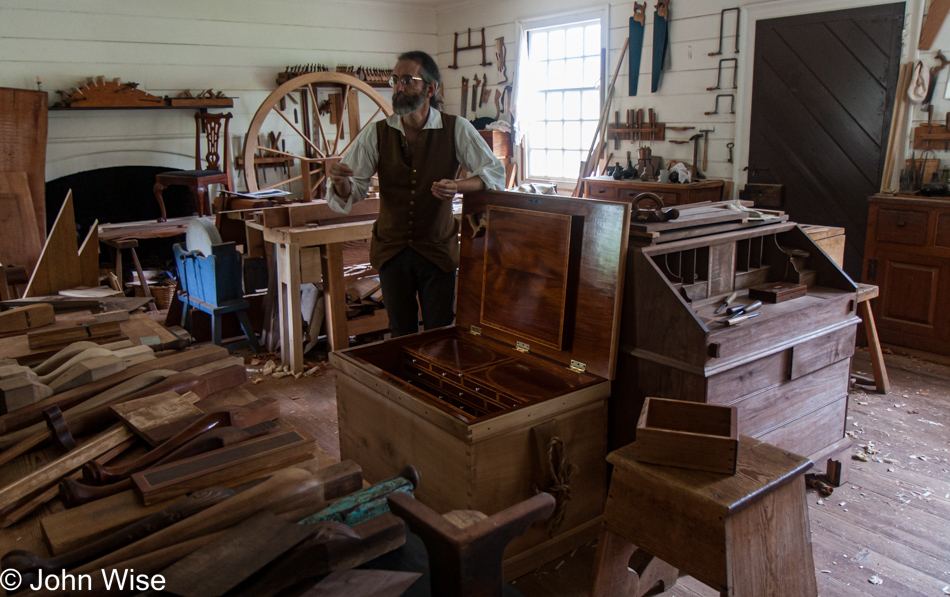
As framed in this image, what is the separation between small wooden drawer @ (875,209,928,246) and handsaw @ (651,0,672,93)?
244 cm

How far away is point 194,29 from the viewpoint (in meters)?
6.73

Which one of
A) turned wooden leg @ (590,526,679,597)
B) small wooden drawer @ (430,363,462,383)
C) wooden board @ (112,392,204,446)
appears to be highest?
wooden board @ (112,392,204,446)

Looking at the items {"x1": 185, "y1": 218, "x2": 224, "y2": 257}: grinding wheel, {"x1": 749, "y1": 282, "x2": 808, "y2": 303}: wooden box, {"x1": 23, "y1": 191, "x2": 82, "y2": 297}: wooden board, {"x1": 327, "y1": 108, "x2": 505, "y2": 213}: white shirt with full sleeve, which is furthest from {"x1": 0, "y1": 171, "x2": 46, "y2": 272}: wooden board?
{"x1": 749, "y1": 282, "x2": 808, "y2": 303}: wooden box

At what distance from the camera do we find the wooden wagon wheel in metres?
6.88

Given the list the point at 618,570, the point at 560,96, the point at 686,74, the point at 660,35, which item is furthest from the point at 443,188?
the point at 560,96

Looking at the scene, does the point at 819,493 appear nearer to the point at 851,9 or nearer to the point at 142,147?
the point at 851,9

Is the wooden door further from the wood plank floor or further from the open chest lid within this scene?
the open chest lid

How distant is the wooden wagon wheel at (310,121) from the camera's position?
6883mm

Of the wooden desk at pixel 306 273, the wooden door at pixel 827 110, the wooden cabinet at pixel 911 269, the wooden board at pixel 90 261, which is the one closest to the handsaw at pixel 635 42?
the wooden door at pixel 827 110

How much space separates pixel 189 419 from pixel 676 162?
17.4ft

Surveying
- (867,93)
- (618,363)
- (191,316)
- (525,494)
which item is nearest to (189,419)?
(525,494)

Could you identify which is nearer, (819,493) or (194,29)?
(819,493)

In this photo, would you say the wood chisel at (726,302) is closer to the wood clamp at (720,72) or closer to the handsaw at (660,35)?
the wood clamp at (720,72)

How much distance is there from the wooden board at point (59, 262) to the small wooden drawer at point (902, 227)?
14.3 feet
